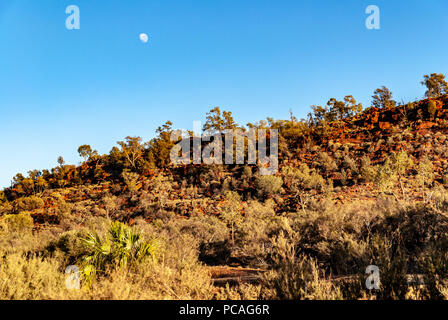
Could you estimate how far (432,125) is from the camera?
29922 mm

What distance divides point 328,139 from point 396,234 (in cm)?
2749

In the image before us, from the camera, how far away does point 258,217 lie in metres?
18.5

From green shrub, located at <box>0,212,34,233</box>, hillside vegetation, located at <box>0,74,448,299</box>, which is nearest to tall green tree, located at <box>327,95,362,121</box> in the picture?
hillside vegetation, located at <box>0,74,448,299</box>

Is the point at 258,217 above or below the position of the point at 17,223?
above

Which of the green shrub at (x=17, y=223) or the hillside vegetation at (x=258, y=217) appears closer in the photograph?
the hillside vegetation at (x=258, y=217)

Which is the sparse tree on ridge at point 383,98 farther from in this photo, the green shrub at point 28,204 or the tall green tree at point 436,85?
the green shrub at point 28,204

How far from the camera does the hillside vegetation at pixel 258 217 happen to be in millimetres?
5977

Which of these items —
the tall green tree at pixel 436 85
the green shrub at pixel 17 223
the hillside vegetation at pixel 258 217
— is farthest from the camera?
the tall green tree at pixel 436 85

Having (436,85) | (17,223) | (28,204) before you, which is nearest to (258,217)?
(17,223)

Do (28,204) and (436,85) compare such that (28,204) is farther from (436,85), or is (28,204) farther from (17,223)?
(436,85)

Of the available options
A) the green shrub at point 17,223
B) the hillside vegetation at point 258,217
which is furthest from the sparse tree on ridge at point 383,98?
the green shrub at point 17,223

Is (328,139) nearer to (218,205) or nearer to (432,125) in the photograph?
(432,125)

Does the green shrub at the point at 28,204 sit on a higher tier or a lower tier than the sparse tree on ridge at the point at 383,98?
lower

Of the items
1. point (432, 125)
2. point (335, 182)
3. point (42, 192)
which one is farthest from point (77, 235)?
point (432, 125)
